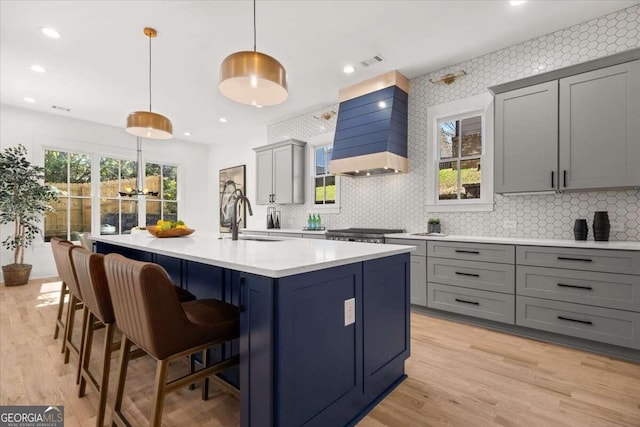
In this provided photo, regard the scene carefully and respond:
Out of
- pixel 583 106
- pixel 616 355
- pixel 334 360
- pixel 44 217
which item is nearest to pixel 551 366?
pixel 616 355

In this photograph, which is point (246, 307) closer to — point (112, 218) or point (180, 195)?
point (112, 218)

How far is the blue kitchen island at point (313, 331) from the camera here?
129cm

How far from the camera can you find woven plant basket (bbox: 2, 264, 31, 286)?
4895mm

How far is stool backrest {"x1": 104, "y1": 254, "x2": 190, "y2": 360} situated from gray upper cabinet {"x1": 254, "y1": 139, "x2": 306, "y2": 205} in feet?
13.8

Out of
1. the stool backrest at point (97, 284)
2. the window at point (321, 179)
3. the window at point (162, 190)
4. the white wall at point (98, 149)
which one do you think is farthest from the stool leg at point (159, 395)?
the window at point (162, 190)

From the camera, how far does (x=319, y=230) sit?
509 cm

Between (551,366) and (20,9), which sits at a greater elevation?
(20,9)

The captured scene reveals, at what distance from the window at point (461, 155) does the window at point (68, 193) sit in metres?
6.33

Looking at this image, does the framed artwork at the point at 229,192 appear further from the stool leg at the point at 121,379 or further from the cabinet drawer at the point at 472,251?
the stool leg at the point at 121,379

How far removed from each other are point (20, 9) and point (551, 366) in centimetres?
547

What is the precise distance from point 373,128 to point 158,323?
11.5ft

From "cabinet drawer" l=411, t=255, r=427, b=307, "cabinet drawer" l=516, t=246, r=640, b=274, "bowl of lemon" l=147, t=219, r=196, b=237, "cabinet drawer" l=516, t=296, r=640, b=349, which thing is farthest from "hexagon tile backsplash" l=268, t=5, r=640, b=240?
"bowl of lemon" l=147, t=219, r=196, b=237

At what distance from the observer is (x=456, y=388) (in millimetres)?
2041

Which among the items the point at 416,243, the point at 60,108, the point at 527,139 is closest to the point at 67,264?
the point at 416,243
